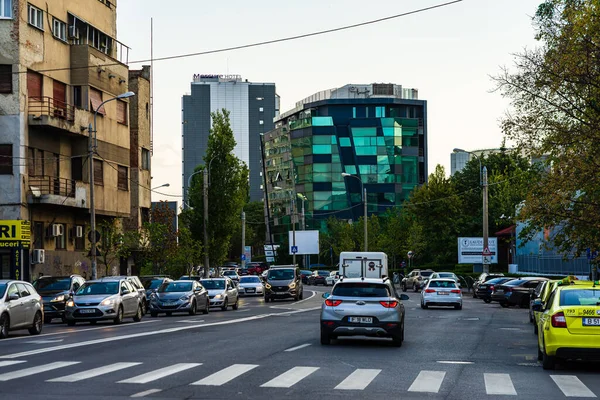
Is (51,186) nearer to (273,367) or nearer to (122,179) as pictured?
(122,179)

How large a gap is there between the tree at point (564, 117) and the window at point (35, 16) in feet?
86.1

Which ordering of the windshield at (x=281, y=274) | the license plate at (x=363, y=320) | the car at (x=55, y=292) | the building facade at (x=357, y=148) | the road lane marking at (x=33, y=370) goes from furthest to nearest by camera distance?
1. the building facade at (x=357, y=148)
2. the windshield at (x=281, y=274)
3. the car at (x=55, y=292)
4. the license plate at (x=363, y=320)
5. the road lane marking at (x=33, y=370)

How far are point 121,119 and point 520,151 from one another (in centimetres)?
3342

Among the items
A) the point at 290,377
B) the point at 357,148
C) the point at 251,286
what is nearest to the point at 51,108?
the point at 251,286

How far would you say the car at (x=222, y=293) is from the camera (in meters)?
45.3

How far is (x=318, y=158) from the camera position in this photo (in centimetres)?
14475

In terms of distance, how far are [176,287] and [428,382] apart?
26.6 meters

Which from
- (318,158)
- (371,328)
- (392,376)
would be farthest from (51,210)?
(318,158)

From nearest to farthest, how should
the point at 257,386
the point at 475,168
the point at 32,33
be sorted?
1. the point at 257,386
2. the point at 32,33
3. the point at 475,168

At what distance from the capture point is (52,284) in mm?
37594

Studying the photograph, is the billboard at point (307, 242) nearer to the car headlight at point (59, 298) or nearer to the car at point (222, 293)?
the car at point (222, 293)

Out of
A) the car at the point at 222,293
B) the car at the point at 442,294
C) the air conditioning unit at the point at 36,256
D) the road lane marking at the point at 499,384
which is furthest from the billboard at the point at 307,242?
the road lane marking at the point at 499,384

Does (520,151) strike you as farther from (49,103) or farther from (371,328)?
(49,103)

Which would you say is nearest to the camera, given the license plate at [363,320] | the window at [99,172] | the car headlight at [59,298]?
the license plate at [363,320]
